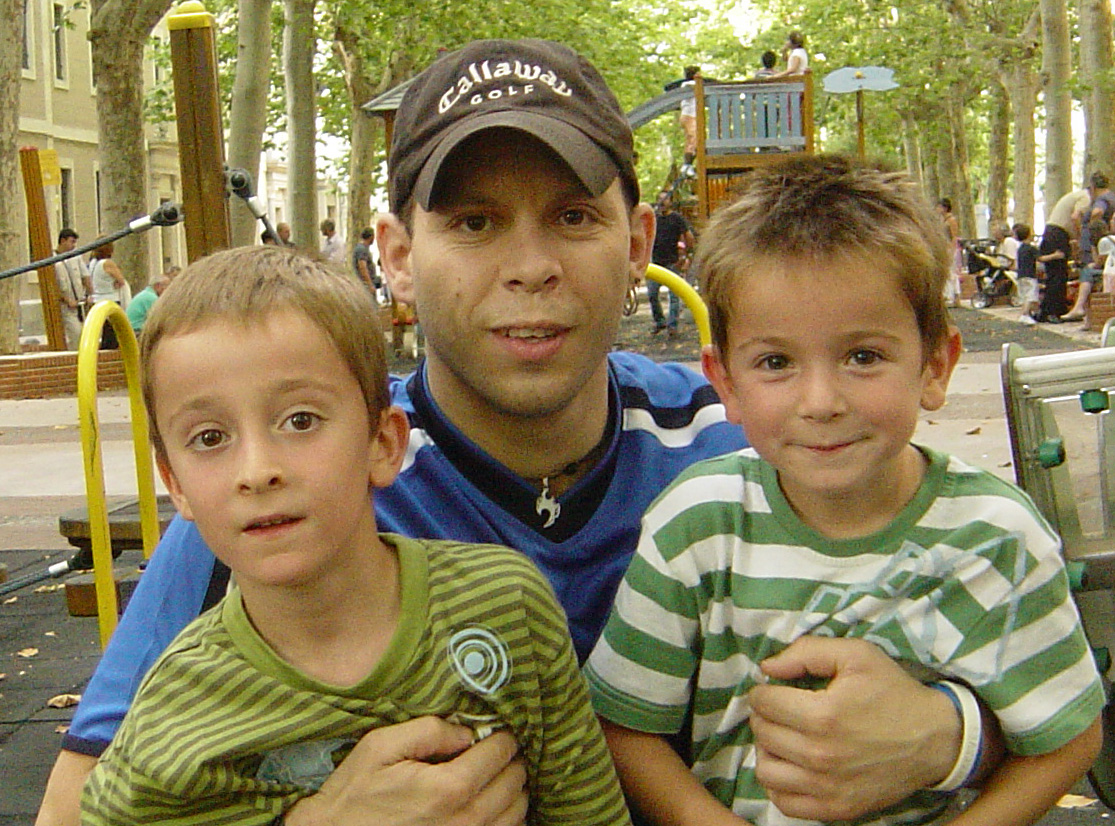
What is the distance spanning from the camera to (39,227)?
1686 centimetres

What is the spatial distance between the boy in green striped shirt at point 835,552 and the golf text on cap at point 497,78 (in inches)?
19.5

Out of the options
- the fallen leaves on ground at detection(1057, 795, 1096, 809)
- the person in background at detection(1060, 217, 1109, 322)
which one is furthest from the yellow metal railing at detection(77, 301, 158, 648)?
the person in background at detection(1060, 217, 1109, 322)

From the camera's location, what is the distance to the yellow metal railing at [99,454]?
12.7ft

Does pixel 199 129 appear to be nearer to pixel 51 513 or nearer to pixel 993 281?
pixel 51 513

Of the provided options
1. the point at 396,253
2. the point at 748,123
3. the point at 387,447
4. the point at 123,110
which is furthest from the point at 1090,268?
the point at 387,447

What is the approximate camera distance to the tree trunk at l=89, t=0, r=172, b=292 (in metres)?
18.5

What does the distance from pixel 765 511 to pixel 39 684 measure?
159 inches

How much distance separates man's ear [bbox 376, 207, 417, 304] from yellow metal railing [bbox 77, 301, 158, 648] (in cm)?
115

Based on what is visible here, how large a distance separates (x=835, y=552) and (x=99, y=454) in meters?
2.54

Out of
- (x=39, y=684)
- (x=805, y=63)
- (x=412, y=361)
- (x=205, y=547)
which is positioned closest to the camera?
(x=205, y=547)

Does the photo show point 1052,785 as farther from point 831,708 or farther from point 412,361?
point 412,361

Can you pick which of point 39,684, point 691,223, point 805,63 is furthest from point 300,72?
point 39,684

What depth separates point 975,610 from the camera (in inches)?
79.7

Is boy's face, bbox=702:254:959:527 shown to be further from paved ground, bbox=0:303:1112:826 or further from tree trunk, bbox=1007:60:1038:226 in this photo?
tree trunk, bbox=1007:60:1038:226
